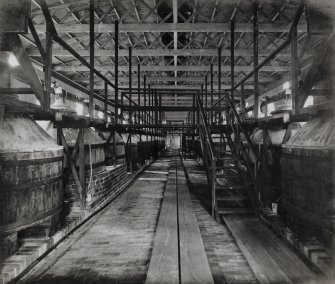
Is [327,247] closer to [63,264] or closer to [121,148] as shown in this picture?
[63,264]

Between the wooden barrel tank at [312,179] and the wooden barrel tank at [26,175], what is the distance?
143 inches

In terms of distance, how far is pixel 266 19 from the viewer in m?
10.9

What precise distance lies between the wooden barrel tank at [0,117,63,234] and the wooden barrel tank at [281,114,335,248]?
3630 mm

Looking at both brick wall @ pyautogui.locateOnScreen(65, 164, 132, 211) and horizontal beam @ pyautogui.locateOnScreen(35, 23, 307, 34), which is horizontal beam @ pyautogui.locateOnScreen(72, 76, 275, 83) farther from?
brick wall @ pyautogui.locateOnScreen(65, 164, 132, 211)

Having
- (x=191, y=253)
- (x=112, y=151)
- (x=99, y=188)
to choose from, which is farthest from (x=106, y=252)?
(x=112, y=151)

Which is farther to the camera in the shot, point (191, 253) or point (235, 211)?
point (235, 211)

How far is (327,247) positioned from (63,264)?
3.34m

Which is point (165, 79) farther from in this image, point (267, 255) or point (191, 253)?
point (267, 255)

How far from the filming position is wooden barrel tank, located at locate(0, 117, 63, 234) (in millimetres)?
3145

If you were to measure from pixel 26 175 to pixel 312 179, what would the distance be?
375 cm

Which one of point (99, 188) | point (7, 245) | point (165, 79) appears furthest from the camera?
point (165, 79)

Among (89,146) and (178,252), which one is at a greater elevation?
(89,146)

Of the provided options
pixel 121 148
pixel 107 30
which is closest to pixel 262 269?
pixel 121 148

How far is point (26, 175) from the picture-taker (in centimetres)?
337
